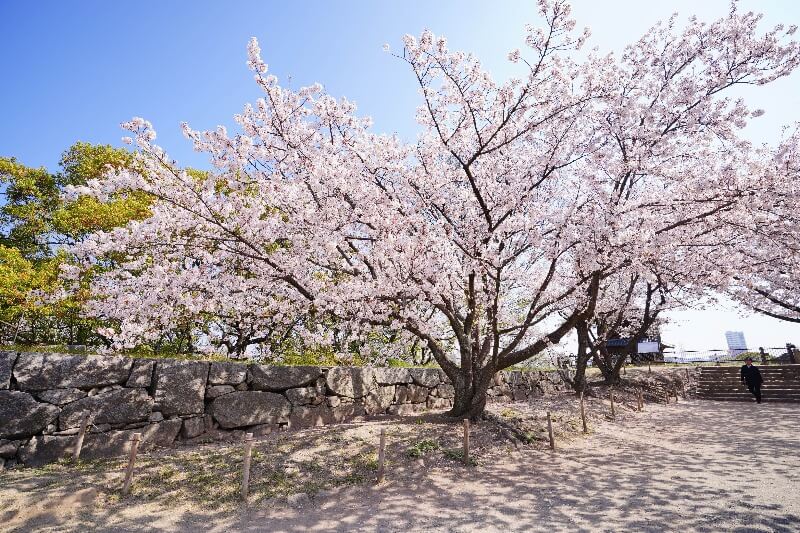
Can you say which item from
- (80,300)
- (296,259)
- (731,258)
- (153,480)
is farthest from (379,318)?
(731,258)

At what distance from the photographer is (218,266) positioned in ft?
24.1

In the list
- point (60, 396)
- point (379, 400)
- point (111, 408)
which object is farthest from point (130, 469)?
point (379, 400)

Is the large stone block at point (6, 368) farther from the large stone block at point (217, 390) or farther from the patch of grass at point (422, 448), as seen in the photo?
the patch of grass at point (422, 448)

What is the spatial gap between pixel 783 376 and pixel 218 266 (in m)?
23.5

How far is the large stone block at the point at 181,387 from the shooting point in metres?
6.39

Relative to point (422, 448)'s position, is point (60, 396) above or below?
above

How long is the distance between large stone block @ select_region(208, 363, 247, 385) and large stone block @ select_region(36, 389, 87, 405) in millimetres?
1825

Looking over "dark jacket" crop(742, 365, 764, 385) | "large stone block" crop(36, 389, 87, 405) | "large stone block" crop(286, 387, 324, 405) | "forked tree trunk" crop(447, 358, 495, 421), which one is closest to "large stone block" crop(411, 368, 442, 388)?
"forked tree trunk" crop(447, 358, 495, 421)

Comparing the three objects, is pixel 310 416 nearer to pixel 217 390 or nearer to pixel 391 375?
pixel 217 390

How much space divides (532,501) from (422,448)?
219 centimetres

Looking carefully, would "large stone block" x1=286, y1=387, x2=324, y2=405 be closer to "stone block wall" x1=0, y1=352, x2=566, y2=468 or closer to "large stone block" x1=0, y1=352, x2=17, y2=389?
"stone block wall" x1=0, y1=352, x2=566, y2=468

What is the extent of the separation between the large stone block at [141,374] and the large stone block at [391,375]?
16.1ft

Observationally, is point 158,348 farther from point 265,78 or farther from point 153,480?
point 265,78

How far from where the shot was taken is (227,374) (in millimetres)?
7145
